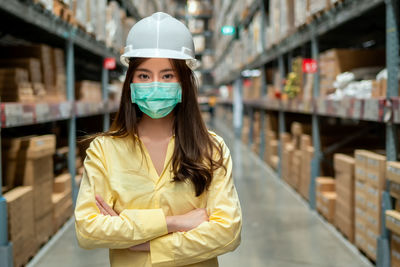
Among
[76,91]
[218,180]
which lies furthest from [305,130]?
[218,180]

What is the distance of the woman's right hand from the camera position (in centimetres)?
134

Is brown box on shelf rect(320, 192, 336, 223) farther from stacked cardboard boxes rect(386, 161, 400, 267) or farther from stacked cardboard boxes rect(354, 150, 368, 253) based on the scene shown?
stacked cardboard boxes rect(386, 161, 400, 267)

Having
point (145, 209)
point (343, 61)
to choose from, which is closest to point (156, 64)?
point (145, 209)

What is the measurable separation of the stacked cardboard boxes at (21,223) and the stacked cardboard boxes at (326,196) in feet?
8.63

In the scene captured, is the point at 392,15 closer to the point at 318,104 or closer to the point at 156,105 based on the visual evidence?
the point at 318,104

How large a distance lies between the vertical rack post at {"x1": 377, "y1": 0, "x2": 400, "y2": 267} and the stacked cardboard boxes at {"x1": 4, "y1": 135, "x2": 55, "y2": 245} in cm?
253

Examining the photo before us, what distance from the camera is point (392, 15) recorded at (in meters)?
2.77

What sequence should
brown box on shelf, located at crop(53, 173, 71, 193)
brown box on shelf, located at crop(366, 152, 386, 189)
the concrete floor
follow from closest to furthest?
brown box on shelf, located at crop(366, 152, 386, 189) → the concrete floor → brown box on shelf, located at crop(53, 173, 71, 193)

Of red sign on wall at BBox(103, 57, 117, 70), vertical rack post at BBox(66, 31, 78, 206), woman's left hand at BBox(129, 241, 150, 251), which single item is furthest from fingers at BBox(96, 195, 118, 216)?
red sign on wall at BBox(103, 57, 117, 70)

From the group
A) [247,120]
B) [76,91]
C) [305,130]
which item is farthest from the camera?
[247,120]

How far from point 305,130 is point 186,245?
454 centimetres

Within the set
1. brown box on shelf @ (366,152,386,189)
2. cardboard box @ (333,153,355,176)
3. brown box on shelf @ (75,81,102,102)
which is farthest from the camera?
brown box on shelf @ (75,81,102,102)

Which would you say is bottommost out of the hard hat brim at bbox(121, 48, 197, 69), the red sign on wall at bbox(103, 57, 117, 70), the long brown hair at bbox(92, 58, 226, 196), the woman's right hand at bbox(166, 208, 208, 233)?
the woman's right hand at bbox(166, 208, 208, 233)

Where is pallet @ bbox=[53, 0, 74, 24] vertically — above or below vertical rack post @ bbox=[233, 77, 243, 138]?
above
